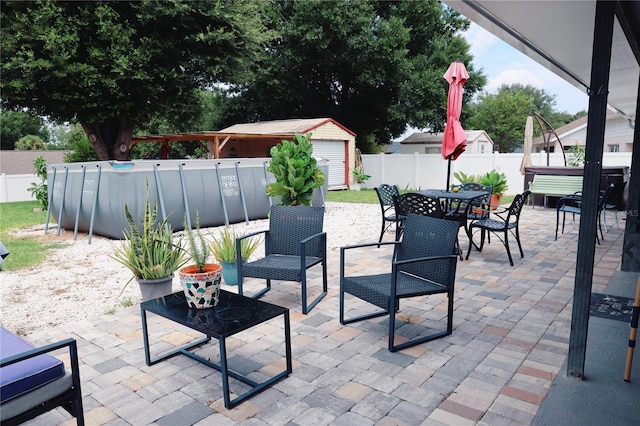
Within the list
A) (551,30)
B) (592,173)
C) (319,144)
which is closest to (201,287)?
(592,173)

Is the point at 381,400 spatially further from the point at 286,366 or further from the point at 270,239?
the point at 270,239

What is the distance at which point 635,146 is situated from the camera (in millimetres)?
5000

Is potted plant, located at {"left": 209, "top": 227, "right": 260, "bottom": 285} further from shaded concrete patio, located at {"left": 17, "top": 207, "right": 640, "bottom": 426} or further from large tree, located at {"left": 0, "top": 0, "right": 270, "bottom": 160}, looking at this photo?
large tree, located at {"left": 0, "top": 0, "right": 270, "bottom": 160}

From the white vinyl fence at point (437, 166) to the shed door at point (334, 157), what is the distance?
4.36 feet

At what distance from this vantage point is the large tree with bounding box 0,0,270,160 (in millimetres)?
11508

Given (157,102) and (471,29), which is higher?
(471,29)

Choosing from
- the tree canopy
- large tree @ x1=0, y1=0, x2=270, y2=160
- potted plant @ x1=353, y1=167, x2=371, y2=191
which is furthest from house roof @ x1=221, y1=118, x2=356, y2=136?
the tree canopy

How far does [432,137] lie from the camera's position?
946 inches

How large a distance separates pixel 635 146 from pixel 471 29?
18.7 meters

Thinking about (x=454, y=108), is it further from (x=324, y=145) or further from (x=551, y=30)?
(x=324, y=145)

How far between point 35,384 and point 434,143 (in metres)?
23.6

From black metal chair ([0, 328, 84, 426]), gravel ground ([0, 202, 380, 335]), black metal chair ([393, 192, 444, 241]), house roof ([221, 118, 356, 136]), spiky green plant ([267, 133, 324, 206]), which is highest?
house roof ([221, 118, 356, 136])

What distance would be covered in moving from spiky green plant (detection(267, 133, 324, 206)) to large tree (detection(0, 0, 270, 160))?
9.13 metres

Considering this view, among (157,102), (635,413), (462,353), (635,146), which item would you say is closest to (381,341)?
(462,353)
